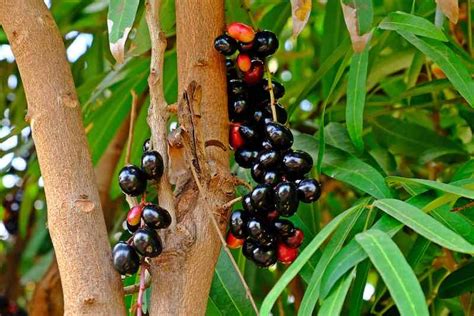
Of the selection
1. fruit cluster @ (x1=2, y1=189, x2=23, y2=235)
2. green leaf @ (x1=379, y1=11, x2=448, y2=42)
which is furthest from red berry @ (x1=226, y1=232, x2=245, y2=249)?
fruit cluster @ (x1=2, y1=189, x2=23, y2=235)

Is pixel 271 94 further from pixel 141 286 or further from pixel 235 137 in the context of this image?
pixel 141 286

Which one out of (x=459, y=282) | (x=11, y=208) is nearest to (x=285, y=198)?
(x=459, y=282)

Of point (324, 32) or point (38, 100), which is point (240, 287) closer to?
point (38, 100)

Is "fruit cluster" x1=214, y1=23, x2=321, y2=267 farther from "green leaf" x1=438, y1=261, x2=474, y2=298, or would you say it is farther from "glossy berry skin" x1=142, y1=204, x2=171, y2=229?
"green leaf" x1=438, y1=261, x2=474, y2=298

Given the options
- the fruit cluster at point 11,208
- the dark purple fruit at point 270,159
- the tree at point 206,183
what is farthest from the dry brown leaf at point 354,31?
the fruit cluster at point 11,208

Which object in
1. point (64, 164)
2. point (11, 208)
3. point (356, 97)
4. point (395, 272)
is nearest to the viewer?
point (395, 272)

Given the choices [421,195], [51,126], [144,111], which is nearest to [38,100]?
[51,126]

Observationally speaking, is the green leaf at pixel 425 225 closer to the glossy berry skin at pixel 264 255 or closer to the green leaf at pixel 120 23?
the glossy berry skin at pixel 264 255
